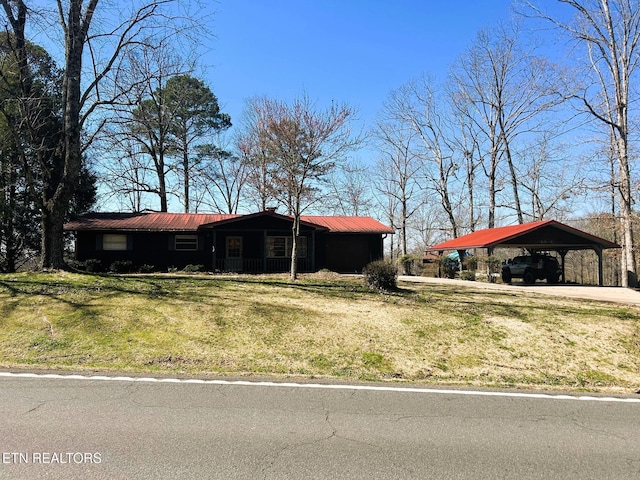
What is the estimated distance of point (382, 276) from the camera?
47.7ft

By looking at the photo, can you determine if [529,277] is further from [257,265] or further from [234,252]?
[234,252]

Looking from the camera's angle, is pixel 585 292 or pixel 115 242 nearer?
pixel 585 292

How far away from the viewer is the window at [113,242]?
23578mm

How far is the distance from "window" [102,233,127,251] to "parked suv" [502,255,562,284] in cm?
2207

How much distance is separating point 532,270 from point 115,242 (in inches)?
941

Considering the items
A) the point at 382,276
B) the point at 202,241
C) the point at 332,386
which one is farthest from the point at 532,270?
the point at 332,386

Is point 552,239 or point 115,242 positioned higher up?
point 552,239

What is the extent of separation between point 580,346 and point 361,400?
6127 mm

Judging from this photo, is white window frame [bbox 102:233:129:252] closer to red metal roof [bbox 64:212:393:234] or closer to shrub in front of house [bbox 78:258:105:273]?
red metal roof [bbox 64:212:393:234]

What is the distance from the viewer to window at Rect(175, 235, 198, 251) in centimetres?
2430

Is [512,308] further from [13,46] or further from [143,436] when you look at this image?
[13,46]

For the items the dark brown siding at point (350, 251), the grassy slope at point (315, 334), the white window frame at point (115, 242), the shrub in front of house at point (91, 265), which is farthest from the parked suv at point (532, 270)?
the shrub in front of house at point (91, 265)

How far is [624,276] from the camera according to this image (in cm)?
2256

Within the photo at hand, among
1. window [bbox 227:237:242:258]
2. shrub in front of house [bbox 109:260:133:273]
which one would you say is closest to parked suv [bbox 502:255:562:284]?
window [bbox 227:237:242:258]
